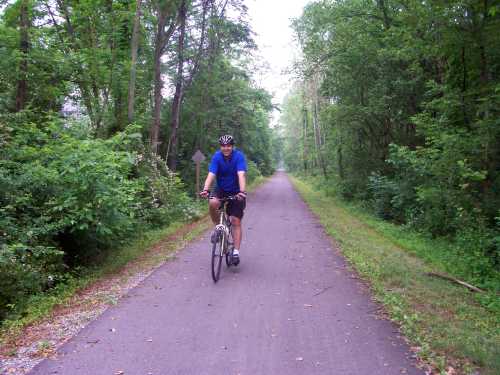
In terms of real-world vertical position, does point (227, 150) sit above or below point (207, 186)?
above

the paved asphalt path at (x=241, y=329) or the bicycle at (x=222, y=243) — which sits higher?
the bicycle at (x=222, y=243)

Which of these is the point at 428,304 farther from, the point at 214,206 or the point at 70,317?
the point at 70,317

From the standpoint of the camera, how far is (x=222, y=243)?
266 inches

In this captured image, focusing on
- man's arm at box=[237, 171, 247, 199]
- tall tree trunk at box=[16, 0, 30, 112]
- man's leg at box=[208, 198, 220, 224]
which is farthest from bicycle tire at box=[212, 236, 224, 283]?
tall tree trunk at box=[16, 0, 30, 112]

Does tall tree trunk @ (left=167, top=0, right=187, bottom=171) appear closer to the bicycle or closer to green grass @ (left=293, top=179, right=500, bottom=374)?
green grass @ (left=293, top=179, right=500, bottom=374)

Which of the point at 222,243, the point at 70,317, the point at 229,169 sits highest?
the point at 229,169

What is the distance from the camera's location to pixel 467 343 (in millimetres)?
4242

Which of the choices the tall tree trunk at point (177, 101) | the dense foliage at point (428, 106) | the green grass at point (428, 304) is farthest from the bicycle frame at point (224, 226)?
the tall tree trunk at point (177, 101)

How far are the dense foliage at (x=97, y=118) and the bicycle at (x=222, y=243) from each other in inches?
68.2

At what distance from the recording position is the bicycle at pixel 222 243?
21.4ft

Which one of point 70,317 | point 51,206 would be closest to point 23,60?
point 51,206

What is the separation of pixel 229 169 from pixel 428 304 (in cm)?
344

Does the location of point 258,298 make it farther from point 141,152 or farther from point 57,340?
point 141,152

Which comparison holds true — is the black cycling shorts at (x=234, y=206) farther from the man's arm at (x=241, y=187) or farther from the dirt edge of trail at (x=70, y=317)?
the dirt edge of trail at (x=70, y=317)
